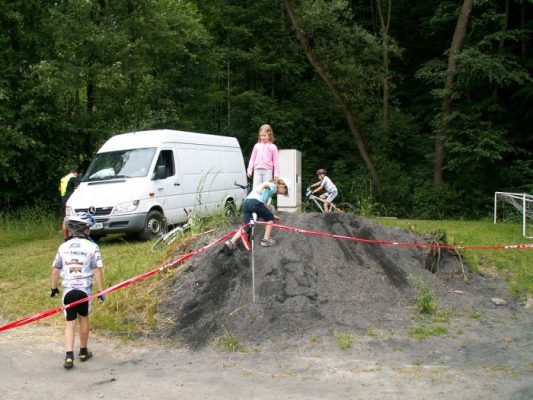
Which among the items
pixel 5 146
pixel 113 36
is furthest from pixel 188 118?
pixel 5 146

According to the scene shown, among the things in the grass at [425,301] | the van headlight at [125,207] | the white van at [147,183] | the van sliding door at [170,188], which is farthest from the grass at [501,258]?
the van headlight at [125,207]

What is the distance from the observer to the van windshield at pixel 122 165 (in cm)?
1291

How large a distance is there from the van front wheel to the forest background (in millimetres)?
6880

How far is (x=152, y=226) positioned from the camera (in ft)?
41.8

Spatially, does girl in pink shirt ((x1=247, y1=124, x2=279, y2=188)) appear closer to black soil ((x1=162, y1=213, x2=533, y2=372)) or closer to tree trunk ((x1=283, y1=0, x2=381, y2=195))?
black soil ((x1=162, y1=213, x2=533, y2=372))

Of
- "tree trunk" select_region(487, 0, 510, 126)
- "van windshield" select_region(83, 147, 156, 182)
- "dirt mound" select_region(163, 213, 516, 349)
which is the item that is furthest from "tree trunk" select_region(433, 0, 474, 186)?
"dirt mound" select_region(163, 213, 516, 349)

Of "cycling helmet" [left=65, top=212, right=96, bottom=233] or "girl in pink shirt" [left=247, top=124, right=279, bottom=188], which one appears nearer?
"cycling helmet" [left=65, top=212, right=96, bottom=233]

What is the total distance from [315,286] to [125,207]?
5.85m

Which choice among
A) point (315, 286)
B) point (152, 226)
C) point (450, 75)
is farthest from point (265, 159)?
point (450, 75)

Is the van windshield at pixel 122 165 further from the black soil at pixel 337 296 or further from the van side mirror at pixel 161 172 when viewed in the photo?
the black soil at pixel 337 296

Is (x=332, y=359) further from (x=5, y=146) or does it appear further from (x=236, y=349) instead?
(x=5, y=146)

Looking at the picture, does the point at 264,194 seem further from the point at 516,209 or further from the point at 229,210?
the point at 516,209

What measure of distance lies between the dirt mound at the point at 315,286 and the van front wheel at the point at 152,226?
155 inches

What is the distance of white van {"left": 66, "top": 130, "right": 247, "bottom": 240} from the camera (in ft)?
40.1
